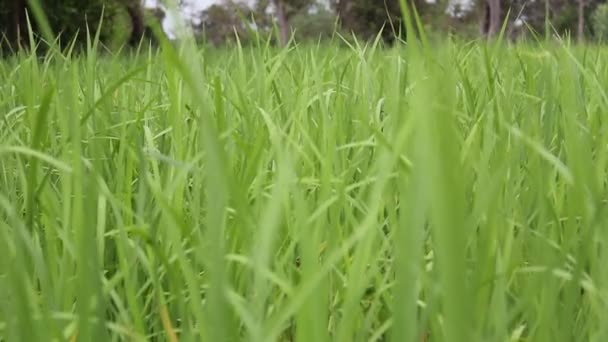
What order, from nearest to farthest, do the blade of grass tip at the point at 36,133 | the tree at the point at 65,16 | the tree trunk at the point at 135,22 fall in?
Answer: the blade of grass tip at the point at 36,133 → the tree at the point at 65,16 → the tree trunk at the point at 135,22

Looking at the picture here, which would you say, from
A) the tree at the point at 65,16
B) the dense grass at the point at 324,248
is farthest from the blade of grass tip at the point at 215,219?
the tree at the point at 65,16

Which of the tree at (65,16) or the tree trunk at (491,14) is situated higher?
the tree at (65,16)

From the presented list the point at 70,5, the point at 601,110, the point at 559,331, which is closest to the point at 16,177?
the point at 559,331

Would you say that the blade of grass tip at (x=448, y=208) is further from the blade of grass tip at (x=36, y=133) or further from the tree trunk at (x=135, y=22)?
the tree trunk at (x=135, y=22)

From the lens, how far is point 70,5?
27.2 ft

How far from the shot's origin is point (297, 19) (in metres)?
35.7

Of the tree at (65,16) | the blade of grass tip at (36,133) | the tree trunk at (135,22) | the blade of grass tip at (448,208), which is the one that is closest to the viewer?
the blade of grass tip at (448,208)

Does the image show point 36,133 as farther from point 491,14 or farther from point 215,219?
point 491,14

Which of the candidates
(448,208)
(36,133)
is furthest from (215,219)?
(36,133)

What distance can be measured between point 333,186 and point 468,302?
42 cm

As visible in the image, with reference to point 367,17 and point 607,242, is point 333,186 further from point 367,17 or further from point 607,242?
point 367,17

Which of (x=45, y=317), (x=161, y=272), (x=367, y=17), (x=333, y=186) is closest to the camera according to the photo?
(x=45, y=317)

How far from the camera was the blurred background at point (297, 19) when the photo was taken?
873 millimetres

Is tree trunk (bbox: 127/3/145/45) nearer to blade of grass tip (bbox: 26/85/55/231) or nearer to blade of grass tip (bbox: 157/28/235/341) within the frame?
blade of grass tip (bbox: 26/85/55/231)
